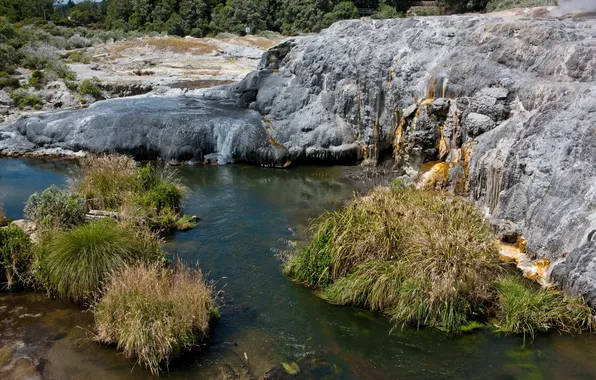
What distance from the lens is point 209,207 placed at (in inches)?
692

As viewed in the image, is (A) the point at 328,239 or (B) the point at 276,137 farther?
(B) the point at 276,137

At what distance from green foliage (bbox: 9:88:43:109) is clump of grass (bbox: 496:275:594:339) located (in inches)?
1096

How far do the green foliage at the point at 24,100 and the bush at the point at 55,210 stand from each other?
18845mm

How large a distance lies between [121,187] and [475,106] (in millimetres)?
11427

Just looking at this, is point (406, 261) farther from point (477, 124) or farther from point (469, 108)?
point (469, 108)

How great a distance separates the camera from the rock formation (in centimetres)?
1312

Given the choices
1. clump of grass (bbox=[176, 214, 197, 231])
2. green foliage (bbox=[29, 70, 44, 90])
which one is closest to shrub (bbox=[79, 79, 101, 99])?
green foliage (bbox=[29, 70, 44, 90])

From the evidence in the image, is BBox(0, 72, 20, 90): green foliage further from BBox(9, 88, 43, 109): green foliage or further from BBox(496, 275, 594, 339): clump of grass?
BBox(496, 275, 594, 339): clump of grass

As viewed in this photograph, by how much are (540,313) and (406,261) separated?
270cm

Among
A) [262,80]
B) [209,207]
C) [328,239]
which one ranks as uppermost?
[262,80]

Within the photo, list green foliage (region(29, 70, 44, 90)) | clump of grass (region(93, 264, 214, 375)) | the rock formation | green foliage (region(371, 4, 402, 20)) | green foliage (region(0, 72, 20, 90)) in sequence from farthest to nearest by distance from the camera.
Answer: green foliage (region(371, 4, 402, 20))
green foliage (region(29, 70, 44, 90))
green foliage (region(0, 72, 20, 90))
the rock formation
clump of grass (region(93, 264, 214, 375))

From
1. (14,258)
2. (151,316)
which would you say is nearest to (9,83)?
(14,258)

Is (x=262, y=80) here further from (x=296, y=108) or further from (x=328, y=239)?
(x=328, y=239)

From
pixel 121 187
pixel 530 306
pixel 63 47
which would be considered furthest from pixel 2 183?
pixel 63 47
